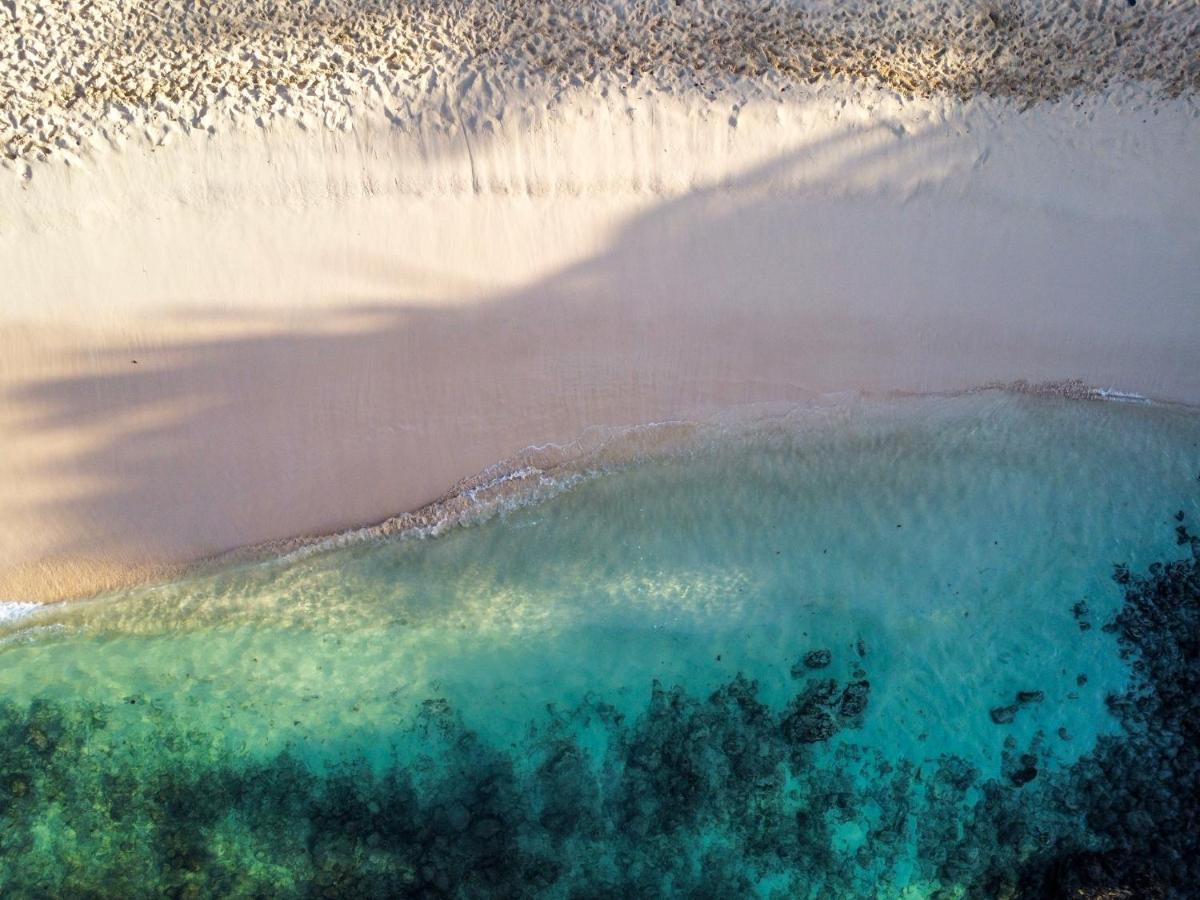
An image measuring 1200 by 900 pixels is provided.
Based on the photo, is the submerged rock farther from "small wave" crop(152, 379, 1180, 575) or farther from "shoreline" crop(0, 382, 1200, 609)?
"small wave" crop(152, 379, 1180, 575)

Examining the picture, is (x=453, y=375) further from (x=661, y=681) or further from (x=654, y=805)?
(x=654, y=805)

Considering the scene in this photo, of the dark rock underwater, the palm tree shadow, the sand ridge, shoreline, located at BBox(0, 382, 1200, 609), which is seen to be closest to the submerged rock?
the dark rock underwater

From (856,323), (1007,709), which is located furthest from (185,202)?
(1007,709)

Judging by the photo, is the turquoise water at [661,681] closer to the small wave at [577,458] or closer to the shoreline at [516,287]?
the small wave at [577,458]

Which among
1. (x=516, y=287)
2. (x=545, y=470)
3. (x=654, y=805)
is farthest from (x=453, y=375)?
(x=654, y=805)

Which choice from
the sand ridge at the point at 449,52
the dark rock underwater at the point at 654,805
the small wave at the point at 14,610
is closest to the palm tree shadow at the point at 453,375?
the small wave at the point at 14,610

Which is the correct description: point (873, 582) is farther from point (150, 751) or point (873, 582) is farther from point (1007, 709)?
point (150, 751)
